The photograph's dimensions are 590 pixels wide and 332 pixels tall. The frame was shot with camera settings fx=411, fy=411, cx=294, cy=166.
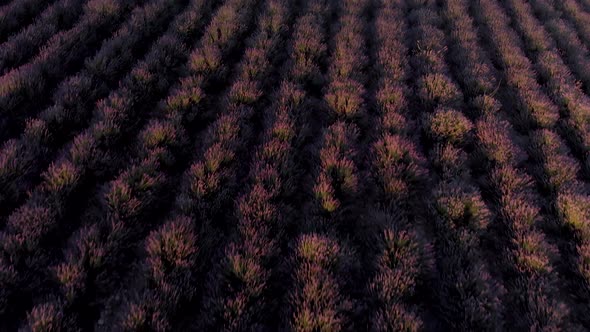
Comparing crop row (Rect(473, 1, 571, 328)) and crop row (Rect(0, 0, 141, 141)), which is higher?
crop row (Rect(0, 0, 141, 141))

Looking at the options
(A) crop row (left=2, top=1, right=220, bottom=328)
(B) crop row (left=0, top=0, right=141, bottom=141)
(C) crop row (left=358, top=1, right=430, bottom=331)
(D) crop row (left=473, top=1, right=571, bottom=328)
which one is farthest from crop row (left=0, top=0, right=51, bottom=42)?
(D) crop row (left=473, top=1, right=571, bottom=328)

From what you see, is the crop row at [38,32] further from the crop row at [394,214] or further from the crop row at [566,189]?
the crop row at [566,189]

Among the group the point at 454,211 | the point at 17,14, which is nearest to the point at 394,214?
the point at 454,211

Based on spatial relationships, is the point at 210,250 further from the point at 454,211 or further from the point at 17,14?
the point at 17,14

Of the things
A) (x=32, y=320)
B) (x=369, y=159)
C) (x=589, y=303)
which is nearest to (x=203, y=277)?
(x=32, y=320)

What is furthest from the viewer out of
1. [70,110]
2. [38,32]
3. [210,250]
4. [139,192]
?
[38,32]

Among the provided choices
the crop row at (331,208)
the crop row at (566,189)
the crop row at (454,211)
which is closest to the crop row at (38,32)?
the crop row at (331,208)

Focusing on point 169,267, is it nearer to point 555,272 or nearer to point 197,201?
point 197,201

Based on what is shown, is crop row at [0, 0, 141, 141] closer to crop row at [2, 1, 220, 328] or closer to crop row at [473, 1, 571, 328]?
crop row at [2, 1, 220, 328]
